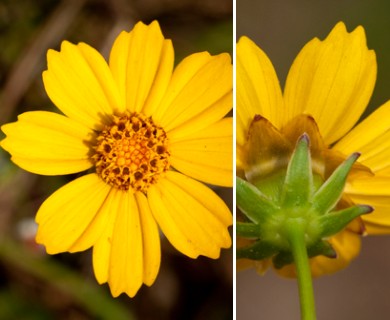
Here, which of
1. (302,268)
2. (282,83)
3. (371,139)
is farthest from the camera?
(282,83)

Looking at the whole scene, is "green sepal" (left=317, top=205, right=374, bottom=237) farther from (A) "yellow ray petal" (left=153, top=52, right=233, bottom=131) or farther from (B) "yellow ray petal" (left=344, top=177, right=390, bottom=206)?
(A) "yellow ray petal" (left=153, top=52, right=233, bottom=131)

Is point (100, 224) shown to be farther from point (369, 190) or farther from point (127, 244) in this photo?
point (369, 190)

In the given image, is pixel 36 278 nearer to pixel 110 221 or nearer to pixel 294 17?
pixel 110 221

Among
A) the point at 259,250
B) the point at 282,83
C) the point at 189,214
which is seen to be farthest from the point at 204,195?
the point at 282,83

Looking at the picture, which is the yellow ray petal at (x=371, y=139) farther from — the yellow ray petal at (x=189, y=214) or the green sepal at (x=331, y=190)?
the yellow ray petal at (x=189, y=214)

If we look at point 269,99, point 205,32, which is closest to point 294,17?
point 205,32

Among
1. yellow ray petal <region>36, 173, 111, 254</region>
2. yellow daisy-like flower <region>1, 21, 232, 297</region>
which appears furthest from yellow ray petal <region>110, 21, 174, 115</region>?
yellow ray petal <region>36, 173, 111, 254</region>

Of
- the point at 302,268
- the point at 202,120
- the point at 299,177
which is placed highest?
the point at 202,120
